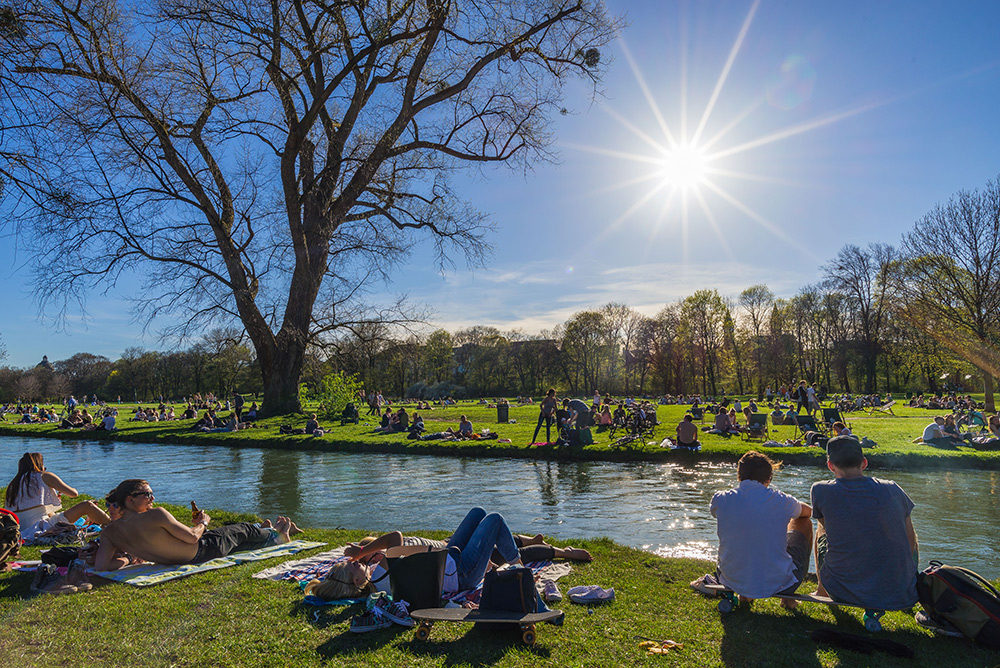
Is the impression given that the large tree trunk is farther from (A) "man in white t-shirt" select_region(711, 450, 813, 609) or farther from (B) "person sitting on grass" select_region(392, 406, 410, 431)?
(A) "man in white t-shirt" select_region(711, 450, 813, 609)

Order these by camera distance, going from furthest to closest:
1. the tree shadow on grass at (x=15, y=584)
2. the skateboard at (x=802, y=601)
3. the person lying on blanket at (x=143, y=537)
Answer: the person lying on blanket at (x=143, y=537) → the tree shadow on grass at (x=15, y=584) → the skateboard at (x=802, y=601)

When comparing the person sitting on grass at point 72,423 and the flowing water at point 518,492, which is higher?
the person sitting on grass at point 72,423

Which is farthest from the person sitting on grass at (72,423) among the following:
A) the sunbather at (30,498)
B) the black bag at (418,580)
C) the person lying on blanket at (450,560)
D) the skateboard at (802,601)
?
the skateboard at (802,601)

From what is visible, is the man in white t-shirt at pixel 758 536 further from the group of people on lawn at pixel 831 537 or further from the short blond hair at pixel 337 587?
the short blond hair at pixel 337 587

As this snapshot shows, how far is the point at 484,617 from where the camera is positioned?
3.85 m

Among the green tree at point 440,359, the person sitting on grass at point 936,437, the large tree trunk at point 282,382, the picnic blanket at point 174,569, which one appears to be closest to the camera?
the picnic blanket at point 174,569

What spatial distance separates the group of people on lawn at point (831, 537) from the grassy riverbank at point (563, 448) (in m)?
10.8

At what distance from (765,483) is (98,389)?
11175 cm

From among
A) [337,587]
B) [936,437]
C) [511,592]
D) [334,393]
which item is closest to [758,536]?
[511,592]

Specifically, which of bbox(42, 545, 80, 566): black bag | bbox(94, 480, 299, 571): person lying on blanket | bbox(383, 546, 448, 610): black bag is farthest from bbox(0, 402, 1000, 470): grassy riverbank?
bbox(42, 545, 80, 566): black bag

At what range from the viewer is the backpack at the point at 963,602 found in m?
3.53

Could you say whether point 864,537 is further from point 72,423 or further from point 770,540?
point 72,423

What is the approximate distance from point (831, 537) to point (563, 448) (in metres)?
12.5

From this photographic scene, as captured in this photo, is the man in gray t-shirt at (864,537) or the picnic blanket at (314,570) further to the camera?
the picnic blanket at (314,570)
